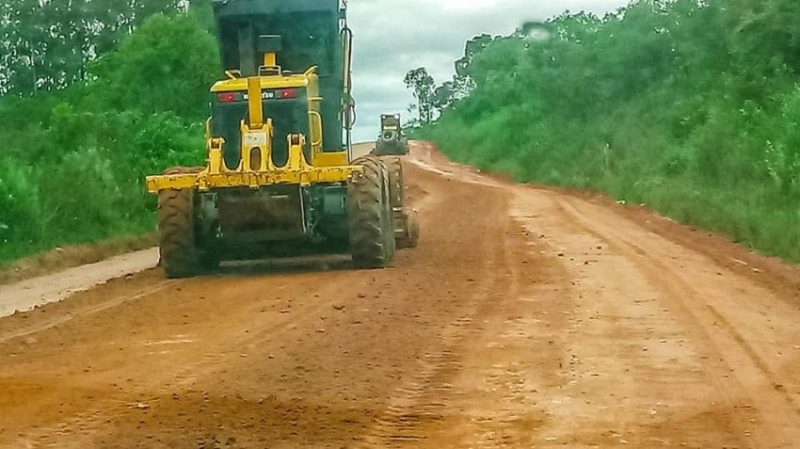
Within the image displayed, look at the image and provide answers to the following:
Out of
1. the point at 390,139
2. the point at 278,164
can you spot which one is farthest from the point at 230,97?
the point at 390,139

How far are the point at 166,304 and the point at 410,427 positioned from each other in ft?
22.5

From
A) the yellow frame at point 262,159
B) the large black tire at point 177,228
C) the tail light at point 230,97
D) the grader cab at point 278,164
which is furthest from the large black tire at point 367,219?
the large black tire at point 177,228

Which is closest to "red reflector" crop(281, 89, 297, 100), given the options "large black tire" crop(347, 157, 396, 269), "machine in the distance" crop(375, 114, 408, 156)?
"large black tire" crop(347, 157, 396, 269)

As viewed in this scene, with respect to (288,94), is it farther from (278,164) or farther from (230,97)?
(278,164)

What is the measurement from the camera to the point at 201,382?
29.2ft

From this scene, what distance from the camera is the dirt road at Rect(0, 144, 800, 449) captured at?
24.8 ft

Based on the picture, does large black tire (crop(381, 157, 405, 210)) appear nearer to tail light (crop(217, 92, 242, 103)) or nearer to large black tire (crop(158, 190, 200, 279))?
tail light (crop(217, 92, 242, 103))

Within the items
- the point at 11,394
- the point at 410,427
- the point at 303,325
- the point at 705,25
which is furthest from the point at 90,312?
the point at 705,25

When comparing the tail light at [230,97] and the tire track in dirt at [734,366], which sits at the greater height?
the tail light at [230,97]

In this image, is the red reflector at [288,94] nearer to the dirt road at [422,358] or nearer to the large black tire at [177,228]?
the large black tire at [177,228]

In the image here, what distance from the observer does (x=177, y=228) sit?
16.7 metres

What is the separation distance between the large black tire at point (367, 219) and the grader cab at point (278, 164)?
0.01 m

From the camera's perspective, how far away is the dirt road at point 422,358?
7.57 metres

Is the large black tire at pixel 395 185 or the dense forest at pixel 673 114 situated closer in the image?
the large black tire at pixel 395 185
